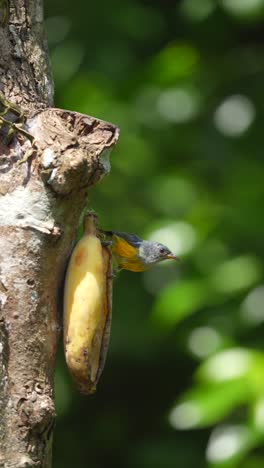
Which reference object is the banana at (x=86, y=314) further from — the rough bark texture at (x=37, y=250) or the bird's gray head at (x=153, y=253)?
the bird's gray head at (x=153, y=253)

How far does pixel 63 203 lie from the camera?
9.20 ft

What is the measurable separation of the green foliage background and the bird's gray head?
0.08 m

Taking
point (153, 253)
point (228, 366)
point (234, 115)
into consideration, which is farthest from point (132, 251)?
point (234, 115)

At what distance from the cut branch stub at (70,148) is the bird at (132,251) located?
57 centimetres

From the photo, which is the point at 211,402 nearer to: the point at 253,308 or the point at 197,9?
the point at 253,308

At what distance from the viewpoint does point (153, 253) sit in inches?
164

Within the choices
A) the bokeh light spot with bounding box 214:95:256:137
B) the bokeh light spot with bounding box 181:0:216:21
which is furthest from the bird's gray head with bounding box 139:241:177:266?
the bokeh light spot with bounding box 181:0:216:21

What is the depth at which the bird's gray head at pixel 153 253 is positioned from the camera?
391 centimetres

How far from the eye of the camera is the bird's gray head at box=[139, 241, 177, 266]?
3908mm

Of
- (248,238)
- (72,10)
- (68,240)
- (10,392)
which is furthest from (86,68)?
(10,392)

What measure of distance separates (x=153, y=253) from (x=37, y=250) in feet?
4.75

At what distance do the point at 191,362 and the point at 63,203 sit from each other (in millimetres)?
3625

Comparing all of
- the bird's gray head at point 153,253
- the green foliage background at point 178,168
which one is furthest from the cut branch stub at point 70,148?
the green foliage background at point 178,168

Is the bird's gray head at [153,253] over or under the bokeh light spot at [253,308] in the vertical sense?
over
